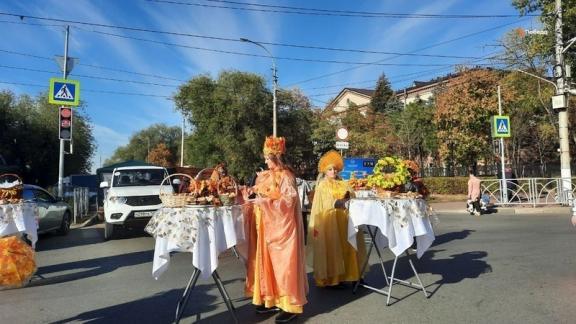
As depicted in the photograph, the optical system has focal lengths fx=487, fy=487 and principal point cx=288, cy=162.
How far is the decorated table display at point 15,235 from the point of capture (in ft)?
19.5

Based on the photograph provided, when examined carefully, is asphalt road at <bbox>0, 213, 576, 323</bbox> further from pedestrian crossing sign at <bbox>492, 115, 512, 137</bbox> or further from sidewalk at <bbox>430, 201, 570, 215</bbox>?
pedestrian crossing sign at <bbox>492, 115, 512, 137</bbox>

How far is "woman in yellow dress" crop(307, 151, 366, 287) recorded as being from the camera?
655 cm

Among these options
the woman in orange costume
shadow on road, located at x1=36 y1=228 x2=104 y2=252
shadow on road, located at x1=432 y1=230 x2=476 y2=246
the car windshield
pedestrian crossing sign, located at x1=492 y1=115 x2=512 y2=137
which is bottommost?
shadow on road, located at x1=36 y1=228 x2=104 y2=252

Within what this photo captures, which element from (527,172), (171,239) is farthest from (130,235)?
(527,172)

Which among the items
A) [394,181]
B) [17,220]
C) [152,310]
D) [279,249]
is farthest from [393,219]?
[17,220]

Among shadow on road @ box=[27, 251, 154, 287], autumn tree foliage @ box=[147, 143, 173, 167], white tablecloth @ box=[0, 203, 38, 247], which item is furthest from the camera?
autumn tree foliage @ box=[147, 143, 173, 167]

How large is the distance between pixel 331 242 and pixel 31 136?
35.0 m

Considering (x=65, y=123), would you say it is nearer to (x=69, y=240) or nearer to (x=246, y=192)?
(x=69, y=240)

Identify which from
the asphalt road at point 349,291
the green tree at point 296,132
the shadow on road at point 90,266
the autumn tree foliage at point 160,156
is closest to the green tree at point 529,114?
the green tree at point 296,132

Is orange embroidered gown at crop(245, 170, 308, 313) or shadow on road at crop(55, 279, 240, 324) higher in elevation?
orange embroidered gown at crop(245, 170, 308, 313)

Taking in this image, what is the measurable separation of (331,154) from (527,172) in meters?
36.1

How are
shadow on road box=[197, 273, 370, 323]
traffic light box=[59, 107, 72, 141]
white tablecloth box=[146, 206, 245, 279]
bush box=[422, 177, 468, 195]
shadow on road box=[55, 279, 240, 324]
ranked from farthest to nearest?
1. bush box=[422, 177, 468, 195]
2. traffic light box=[59, 107, 72, 141]
3. shadow on road box=[55, 279, 240, 324]
4. shadow on road box=[197, 273, 370, 323]
5. white tablecloth box=[146, 206, 245, 279]

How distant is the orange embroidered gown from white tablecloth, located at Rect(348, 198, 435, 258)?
43.7 inches

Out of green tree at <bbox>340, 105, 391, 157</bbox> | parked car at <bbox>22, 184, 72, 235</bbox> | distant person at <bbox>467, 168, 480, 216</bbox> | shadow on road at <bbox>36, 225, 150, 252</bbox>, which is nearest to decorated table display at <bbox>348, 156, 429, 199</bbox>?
shadow on road at <bbox>36, 225, 150, 252</bbox>
